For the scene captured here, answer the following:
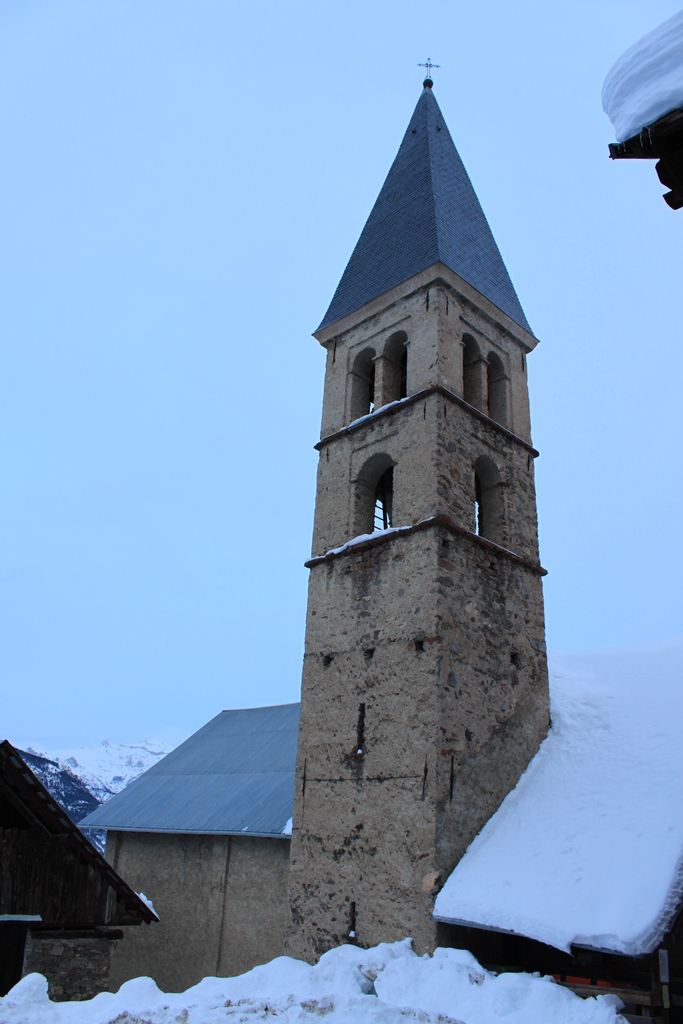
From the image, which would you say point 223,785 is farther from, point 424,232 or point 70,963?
point 424,232

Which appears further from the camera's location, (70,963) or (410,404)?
(410,404)

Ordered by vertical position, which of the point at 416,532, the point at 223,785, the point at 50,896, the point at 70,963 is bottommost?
the point at 70,963

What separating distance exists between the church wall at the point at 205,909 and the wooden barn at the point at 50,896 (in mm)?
3399

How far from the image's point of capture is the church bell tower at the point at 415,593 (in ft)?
31.4

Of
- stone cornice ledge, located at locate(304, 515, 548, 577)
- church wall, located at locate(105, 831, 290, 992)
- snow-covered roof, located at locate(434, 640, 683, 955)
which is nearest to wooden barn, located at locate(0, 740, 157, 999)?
church wall, located at locate(105, 831, 290, 992)

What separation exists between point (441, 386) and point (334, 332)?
3778 millimetres

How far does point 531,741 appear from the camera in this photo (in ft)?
36.0

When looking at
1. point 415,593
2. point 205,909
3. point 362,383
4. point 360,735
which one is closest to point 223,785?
point 205,909

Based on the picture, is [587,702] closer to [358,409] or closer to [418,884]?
[418,884]

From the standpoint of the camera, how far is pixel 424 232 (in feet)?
46.5

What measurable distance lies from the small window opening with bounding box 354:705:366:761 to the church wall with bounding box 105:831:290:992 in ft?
11.4

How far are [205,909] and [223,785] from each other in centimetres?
271

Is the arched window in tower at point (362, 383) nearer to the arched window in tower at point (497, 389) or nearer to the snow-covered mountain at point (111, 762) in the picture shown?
the arched window in tower at point (497, 389)

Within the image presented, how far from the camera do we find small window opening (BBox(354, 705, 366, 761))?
1037 cm
